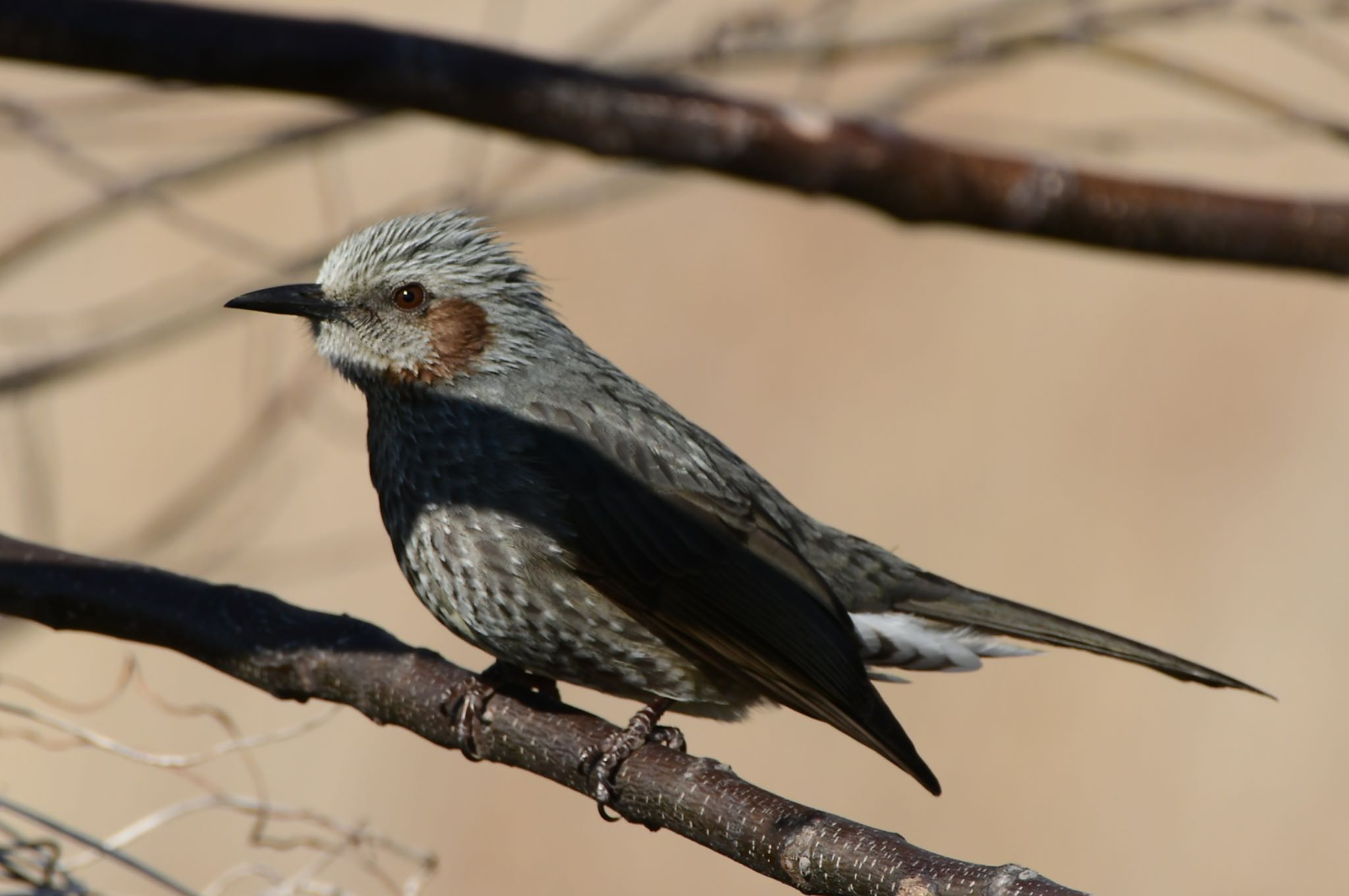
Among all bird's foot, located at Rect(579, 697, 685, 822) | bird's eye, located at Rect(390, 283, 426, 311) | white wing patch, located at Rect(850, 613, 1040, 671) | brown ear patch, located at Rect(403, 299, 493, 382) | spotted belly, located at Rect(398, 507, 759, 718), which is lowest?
bird's foot, located at Rect(579, 697, 685, 822)

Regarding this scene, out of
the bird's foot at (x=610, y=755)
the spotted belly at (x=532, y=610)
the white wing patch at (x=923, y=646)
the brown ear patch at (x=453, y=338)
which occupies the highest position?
the brown ear patch at (x=453, y=338)

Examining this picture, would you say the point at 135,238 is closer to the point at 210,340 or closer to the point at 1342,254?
the point at 210,340

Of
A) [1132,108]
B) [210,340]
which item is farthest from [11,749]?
[1132,108]

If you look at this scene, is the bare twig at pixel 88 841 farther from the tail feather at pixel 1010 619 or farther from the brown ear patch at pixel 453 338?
the tail feather at pixel 1010 619

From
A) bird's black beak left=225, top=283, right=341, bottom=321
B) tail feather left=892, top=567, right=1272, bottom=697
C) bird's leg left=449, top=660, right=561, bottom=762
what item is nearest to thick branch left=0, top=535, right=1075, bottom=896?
bird's leg left=449, top=660, right=561, bottom=762

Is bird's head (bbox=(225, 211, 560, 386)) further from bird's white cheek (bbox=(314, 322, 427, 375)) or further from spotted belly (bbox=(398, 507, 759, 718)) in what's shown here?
spotted belly (bbox=(398, 507, 759, 718))

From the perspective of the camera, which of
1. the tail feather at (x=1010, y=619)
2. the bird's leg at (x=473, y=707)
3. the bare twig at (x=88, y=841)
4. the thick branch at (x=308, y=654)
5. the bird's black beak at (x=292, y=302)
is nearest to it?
the bare twig at (x=88, y=841)

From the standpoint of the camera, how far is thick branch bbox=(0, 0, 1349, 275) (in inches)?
111

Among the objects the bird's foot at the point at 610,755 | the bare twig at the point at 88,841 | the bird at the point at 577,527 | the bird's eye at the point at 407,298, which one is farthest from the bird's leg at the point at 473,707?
the bird's eye at the point at 407,298

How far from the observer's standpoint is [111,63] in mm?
2770

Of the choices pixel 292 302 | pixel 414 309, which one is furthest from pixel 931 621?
pixel 292 302

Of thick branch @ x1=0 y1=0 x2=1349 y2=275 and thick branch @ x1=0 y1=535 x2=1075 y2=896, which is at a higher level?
thick branch @ x1=0 y1=0 x2=1349 y2=275

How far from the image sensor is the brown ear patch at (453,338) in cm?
403

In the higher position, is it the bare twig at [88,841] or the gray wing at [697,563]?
the gray wing at [697,563]
